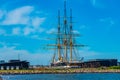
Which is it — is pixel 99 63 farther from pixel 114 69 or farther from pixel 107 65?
pixel 114 69

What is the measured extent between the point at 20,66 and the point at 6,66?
6160 millimetres

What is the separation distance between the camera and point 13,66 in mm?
191750

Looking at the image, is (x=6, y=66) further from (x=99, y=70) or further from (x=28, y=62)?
(x=99, y=70)

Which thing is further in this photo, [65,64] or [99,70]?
[65,64]

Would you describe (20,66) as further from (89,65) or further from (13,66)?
(89,65)

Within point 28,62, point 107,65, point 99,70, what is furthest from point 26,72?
point 107,65

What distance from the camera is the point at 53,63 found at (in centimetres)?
19938

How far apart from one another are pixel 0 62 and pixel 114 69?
53731mm

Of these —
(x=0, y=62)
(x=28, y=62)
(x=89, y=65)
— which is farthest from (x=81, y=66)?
(x=0, y=62)

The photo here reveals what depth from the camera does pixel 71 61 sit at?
200 meters

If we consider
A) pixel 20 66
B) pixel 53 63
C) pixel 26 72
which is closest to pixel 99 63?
pixel 53 63

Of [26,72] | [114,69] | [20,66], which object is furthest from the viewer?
[20,66]

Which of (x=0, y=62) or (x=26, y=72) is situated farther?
(x=0, y=62)

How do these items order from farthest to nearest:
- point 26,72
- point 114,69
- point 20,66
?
point 20,66 < point 114,69 < point 26,72
